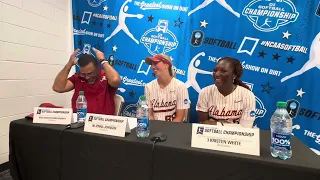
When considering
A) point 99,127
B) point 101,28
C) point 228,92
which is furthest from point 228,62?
point 101,28

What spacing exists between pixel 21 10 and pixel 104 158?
191 cm

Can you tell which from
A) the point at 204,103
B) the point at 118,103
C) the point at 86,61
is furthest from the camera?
the point at 118,103

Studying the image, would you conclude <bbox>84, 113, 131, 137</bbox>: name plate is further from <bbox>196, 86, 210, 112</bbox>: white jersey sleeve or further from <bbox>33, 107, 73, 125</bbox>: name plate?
<bbox>196, 86, 210, 112</bbox>: white jersey sleeve

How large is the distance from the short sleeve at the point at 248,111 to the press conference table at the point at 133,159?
406mm

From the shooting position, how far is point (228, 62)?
1715mm

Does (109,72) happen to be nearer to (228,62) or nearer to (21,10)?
(228,62)

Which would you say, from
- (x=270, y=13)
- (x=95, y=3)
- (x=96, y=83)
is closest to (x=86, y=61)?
(x=96, y=83)

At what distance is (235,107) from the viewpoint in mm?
1688

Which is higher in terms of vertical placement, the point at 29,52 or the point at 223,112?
the point at 29,52

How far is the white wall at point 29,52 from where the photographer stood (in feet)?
6.74

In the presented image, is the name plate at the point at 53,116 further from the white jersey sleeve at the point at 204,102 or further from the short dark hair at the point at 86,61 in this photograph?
the white jersey sleeve at the point at 204,102

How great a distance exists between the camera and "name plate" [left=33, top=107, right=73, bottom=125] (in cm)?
127

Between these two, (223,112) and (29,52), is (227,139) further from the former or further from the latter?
(29,52)

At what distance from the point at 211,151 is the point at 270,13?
5.99ft
